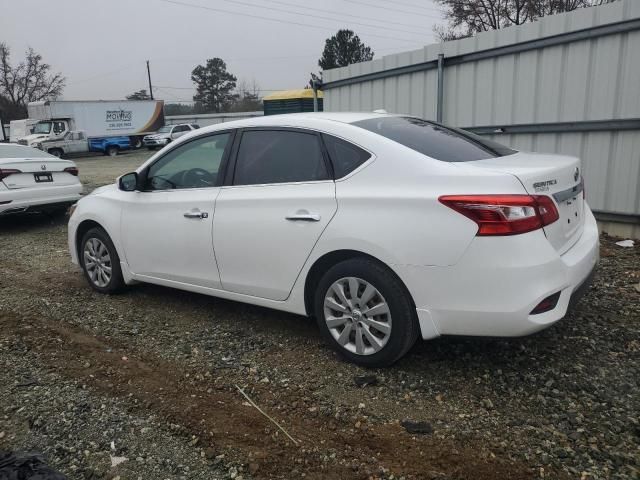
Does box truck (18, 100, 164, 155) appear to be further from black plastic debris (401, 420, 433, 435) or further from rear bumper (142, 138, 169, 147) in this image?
black plastic debris (401, 420, 433, 435)

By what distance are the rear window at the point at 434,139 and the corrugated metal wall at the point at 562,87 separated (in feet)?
10.3

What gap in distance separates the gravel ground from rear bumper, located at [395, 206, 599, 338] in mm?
277

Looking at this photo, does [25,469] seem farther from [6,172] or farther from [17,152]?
[17,152]

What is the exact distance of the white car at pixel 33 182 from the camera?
797 centimetres

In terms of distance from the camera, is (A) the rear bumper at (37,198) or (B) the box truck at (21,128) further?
(B) the box truck at (21,128)

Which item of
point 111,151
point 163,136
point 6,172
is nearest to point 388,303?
point 6,172

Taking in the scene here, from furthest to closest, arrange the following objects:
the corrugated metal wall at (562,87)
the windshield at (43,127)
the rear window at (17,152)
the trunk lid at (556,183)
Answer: the windshield at (43,127) → the rear window at (17,152) → the corrugated metal wall at (562,87) → the trunk lid at (556,183)

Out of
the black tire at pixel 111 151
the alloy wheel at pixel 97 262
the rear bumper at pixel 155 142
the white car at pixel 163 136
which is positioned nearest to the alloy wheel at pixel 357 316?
the alloy wheel at pixel 97 262

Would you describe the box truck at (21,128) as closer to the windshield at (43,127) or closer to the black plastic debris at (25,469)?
the windshield at (43,127)

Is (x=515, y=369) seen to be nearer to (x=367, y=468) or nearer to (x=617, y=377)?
(x=617, y=377)

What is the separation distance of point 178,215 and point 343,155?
1535mm

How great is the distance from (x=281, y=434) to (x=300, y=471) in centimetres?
32

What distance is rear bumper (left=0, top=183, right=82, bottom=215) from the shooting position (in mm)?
7965

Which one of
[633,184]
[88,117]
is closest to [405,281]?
[633,184]
